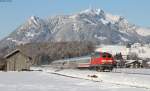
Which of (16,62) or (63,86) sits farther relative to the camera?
(16,62)

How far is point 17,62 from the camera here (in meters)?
128

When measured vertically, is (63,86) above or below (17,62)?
below

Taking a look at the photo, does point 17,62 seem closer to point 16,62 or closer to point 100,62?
point 16,62

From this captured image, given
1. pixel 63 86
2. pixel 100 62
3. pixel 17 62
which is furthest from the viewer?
pixel 17 62

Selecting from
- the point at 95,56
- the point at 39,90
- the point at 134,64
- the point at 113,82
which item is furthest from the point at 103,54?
the point at 134,64

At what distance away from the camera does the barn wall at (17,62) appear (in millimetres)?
127375

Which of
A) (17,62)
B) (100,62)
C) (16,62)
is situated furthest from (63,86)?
(17,62)

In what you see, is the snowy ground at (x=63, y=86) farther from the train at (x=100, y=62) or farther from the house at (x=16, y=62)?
the house at (x=16, y=62)

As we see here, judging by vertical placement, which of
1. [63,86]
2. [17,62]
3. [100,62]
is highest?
[17,62]

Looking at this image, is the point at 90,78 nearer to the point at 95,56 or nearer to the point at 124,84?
the point at 124,84

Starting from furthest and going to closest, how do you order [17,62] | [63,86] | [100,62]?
[17,62], [100,62], [63,86]

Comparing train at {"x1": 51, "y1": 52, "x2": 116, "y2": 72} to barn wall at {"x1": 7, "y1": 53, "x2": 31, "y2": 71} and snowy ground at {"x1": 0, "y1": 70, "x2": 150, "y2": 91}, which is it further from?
barn wall at {"x1": 7, "y1": 53, "x2": 31, "y2": 71}

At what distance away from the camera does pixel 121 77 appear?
124ft

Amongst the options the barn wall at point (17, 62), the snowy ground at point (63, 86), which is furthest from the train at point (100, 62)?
the barn wall at point (17, 62)
